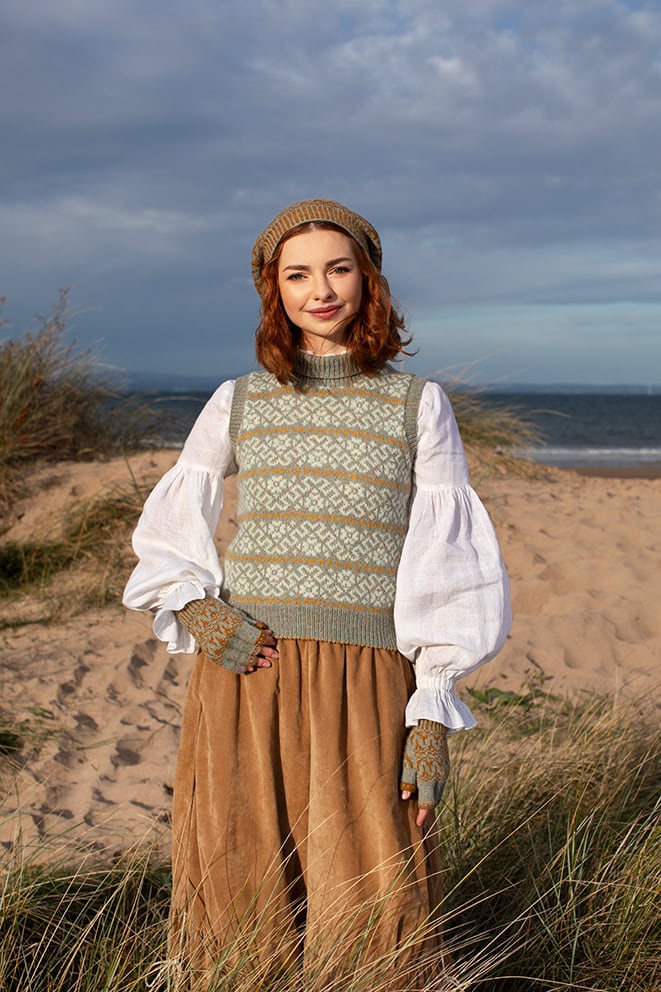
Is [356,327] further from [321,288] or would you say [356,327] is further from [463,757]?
[463,757]

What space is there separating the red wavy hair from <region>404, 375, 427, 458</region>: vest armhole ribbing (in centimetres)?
10

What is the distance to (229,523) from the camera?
627 cm

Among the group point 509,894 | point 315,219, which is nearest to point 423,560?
point 315,219

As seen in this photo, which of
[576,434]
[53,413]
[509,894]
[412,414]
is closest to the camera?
[412,414]

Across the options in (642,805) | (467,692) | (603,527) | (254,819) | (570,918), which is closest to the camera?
(254,819)

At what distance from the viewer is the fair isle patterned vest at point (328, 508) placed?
1907mm

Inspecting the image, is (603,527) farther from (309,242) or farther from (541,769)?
(309,242)

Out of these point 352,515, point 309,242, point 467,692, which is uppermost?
point 309,242

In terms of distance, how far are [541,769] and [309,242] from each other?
6.00ft

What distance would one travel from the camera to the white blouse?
1887 millimetres

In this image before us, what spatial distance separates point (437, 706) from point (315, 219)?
98 cm

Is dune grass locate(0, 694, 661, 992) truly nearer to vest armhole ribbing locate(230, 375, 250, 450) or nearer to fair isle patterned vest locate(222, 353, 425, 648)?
fair isle patterned vest locate(222, 353, 425, 648)

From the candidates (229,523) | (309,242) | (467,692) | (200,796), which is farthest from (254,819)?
(229,523)

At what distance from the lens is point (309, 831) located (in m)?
1.87
